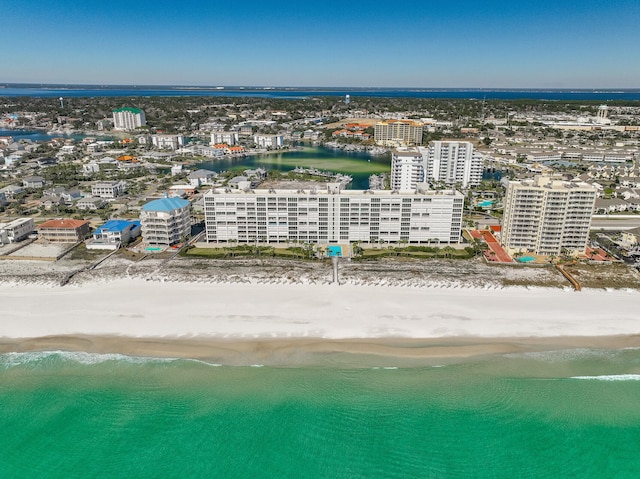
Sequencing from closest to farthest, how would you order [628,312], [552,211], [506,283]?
1. [628,312]
2. [506,283]
3. [552,211]

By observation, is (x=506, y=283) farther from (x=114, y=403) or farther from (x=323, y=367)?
(x=114, y=403)

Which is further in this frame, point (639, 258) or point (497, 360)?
point (639, 258)

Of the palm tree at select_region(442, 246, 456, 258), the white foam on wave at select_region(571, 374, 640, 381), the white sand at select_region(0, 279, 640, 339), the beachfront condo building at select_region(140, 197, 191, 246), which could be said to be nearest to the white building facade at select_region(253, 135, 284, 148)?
the beachfront condo building at select_region(140, 197, 191, 246)

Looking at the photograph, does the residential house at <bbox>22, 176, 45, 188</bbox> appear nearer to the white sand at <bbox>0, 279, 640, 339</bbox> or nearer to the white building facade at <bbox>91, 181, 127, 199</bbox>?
the white building facade at <bbox>91, 181, 127, 199</bbox>

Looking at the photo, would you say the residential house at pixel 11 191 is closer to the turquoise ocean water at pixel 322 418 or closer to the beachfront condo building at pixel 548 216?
the turquoise ocean water at pixel 322 418

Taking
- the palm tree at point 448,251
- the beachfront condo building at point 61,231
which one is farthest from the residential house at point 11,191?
the palm tree at point 448,251

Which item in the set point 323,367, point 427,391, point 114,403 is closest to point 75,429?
point 114,403

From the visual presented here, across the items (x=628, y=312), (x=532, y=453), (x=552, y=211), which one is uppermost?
(x=552, y=211)
